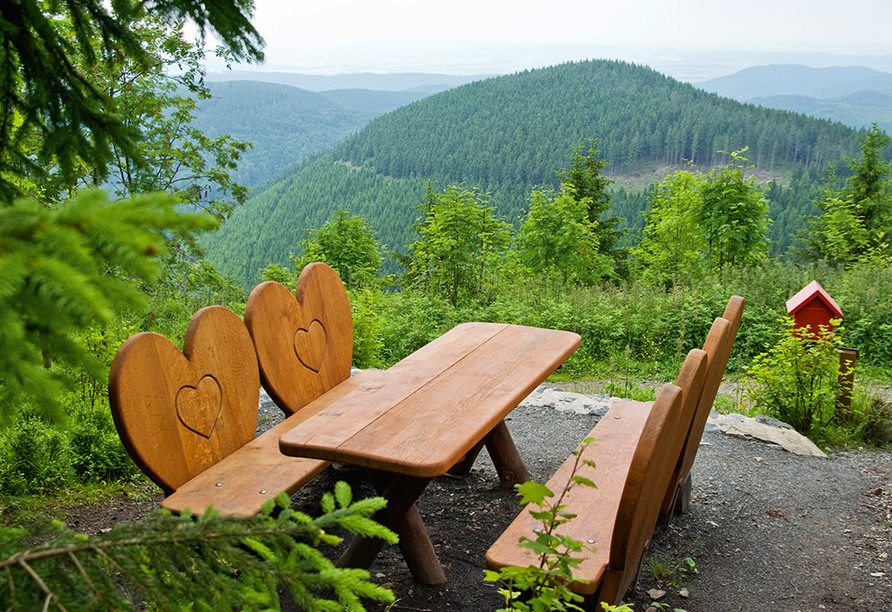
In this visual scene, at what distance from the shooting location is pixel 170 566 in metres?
0.94

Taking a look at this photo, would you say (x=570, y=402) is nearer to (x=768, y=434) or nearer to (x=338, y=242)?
(x=768, y=434)

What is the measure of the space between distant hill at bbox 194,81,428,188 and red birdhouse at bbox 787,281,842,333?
10700cm

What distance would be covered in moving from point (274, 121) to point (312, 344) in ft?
426

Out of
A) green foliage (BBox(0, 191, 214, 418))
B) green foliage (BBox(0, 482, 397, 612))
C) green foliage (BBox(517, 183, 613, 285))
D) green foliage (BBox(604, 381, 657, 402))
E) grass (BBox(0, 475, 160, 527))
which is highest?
green foliage (BBox(0, 191, 214, 418))

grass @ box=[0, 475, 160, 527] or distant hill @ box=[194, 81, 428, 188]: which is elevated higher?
distant hill @ box=[194, 81, 428, 188]

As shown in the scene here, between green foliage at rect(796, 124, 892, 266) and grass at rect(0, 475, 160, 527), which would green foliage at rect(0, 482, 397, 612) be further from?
green foliage at rect(796, 124, 892, 266)

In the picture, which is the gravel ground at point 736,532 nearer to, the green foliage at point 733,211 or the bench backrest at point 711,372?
the bench backrest at point 711,372

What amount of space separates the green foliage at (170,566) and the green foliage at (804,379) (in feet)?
14.2

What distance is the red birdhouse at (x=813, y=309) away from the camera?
15.3 feet

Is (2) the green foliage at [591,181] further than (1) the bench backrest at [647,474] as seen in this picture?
Yes

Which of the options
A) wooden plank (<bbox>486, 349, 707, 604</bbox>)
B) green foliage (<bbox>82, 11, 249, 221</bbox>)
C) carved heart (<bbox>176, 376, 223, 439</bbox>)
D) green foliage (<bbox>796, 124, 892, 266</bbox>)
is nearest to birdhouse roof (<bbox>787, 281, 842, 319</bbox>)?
wooden plank (<bbox>486, 349, 707, 604</bbox>)

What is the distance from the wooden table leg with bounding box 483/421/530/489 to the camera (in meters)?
3.62

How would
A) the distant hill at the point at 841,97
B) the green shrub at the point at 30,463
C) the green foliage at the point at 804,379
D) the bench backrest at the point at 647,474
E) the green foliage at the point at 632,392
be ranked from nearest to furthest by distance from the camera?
the bench backrest at the point at 647,474 → the green shrub at the point at 30,463 → the green foliage at the point at 804,379 → the green foliage at the point at 632,392 → the distant hill at the point at 841,97

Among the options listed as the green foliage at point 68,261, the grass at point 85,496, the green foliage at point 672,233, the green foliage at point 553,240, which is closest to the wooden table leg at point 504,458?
the grass at point 85,496
